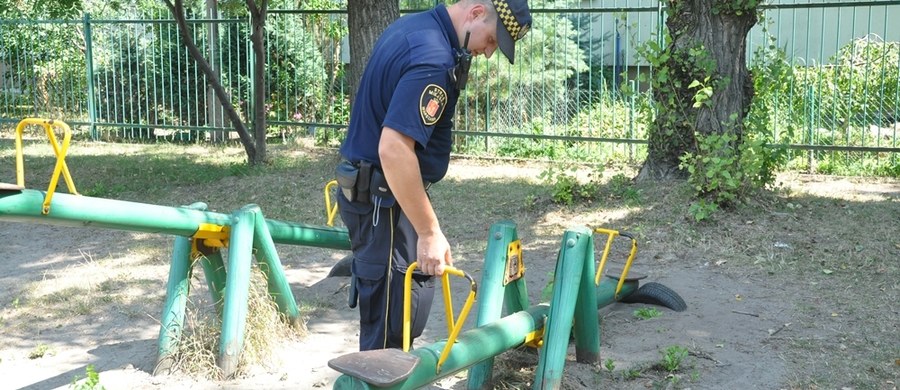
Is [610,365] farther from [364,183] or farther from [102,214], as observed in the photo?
[102,214]

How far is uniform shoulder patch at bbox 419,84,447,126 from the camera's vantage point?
119 inches

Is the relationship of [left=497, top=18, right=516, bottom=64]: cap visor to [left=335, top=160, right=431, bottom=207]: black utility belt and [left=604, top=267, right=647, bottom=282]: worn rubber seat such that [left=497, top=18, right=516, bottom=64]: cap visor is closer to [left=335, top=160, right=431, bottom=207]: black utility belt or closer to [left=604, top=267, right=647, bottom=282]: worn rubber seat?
[left=335, top=160, right=431, bottom=207]: black utility belt

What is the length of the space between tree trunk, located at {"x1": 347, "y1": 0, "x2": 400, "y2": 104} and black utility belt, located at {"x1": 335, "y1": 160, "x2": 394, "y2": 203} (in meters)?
5.31

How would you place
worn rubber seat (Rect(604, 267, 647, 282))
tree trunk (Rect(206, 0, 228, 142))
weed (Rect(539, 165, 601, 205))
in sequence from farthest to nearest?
1. tree trunk (Rect(206, 0, 228, 142))
2. weed (Rect(539, 165, 601, 205))
3. worn rubber seat (Rect(604, 267, 647, 282))

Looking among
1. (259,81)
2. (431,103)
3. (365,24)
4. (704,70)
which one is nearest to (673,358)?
(431,103)

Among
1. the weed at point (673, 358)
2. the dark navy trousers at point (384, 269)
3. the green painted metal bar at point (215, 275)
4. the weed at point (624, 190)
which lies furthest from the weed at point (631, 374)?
the weed at point (624, 190)

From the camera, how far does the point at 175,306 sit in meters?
4.36

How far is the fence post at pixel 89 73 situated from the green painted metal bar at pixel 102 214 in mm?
9284

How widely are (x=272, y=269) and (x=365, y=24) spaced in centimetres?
446

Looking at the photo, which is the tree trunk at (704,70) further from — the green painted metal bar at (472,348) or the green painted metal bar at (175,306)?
the green painted metal bar at (175,306)

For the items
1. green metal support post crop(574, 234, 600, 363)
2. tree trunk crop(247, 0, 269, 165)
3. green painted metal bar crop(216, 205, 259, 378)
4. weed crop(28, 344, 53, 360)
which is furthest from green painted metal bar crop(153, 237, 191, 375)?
tree trunk crop(247, 0, 269, 165)

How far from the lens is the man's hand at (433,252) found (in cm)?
317

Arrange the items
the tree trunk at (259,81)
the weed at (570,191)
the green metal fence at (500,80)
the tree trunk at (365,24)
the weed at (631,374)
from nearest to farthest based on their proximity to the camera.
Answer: the weed at (631,374) < the weed at (570,191) < the tree trunk at (365,24) < the tree trunk at (259,81) < the green metal fence at (500,80)

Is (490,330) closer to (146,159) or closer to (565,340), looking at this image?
(565,340)
